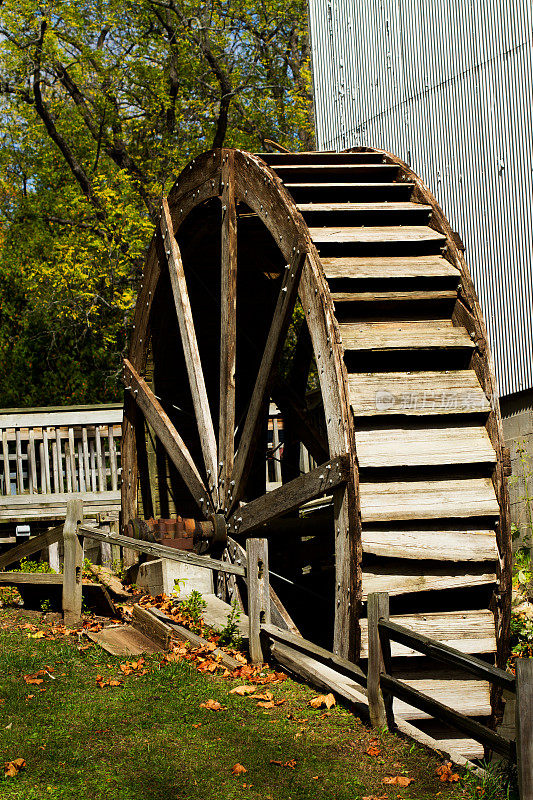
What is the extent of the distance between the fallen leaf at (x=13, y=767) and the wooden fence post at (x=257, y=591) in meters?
1.85

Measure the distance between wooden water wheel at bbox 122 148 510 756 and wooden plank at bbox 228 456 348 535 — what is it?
0.02 m

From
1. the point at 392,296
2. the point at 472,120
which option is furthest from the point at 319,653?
the point at 472,120

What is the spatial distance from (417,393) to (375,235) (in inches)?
56.9

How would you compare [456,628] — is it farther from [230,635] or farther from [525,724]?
[525,724]

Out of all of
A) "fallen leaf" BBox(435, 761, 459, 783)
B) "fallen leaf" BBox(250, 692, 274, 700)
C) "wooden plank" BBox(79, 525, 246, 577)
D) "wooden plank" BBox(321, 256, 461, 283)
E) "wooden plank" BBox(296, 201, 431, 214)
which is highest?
"wooden plank" BBox(296, 201, 431, 214)

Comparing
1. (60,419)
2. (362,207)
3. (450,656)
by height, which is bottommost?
(450,656)

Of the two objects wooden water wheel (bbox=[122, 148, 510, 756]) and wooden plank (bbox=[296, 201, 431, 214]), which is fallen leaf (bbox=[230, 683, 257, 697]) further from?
wooden plank (bbox=[296, 201, 431, 214])

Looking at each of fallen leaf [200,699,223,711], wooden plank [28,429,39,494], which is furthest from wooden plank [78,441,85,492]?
fallen leaf [200,699,223,711]

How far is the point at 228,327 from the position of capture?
25.9ft

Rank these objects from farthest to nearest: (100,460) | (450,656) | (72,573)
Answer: (100,460), (72,573), (450,656)

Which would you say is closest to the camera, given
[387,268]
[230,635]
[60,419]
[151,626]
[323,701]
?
[323,701]

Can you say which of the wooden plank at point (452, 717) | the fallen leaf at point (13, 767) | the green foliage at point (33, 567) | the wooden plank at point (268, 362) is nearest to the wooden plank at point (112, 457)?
the green foliage at point (33, 567)

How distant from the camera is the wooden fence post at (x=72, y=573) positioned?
301 inches

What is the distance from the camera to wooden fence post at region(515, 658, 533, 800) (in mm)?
3541
